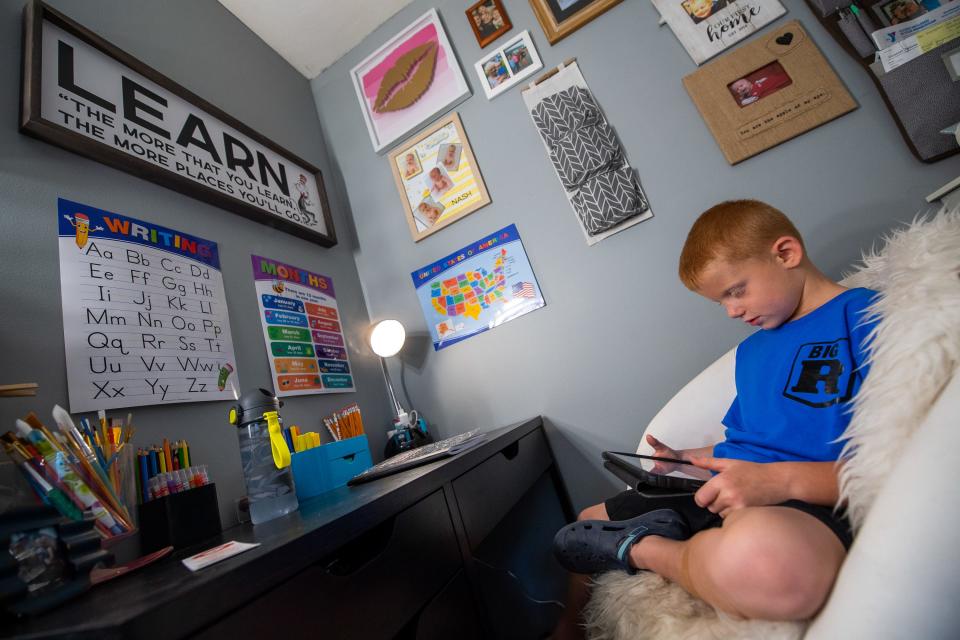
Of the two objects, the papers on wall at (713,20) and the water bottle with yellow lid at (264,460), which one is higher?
the papers on wall at (713,20)

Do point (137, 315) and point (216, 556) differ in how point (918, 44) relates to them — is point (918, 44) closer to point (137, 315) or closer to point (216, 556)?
point (216, 556)

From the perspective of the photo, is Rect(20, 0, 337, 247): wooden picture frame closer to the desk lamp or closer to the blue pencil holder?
the desk lamp

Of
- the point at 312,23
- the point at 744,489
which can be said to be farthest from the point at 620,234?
the point at 312,23

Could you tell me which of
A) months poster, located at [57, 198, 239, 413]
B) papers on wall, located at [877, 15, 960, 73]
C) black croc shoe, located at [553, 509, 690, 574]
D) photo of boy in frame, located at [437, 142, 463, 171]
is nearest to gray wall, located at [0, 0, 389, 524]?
months poster, located at [57, 198, 239, 413]

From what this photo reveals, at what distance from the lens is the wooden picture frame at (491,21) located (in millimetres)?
1576

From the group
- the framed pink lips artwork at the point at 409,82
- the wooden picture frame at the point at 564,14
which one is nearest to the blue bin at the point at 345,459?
the framed pink lips artwork at the point at 409,82

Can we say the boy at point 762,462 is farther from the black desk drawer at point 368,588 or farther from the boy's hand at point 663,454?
the black desk drawer at point 368,588

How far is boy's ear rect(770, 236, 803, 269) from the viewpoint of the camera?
2.74ft

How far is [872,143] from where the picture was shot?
1.12 metres

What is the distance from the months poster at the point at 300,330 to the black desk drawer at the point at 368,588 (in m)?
0.74

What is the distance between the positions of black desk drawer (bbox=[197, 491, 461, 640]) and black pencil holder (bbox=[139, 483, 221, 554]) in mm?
352

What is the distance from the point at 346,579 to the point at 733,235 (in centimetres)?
92

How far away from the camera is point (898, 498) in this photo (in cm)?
44

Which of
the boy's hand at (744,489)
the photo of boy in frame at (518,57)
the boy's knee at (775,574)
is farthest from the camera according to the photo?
the photo of boy in frame at (518,57)
